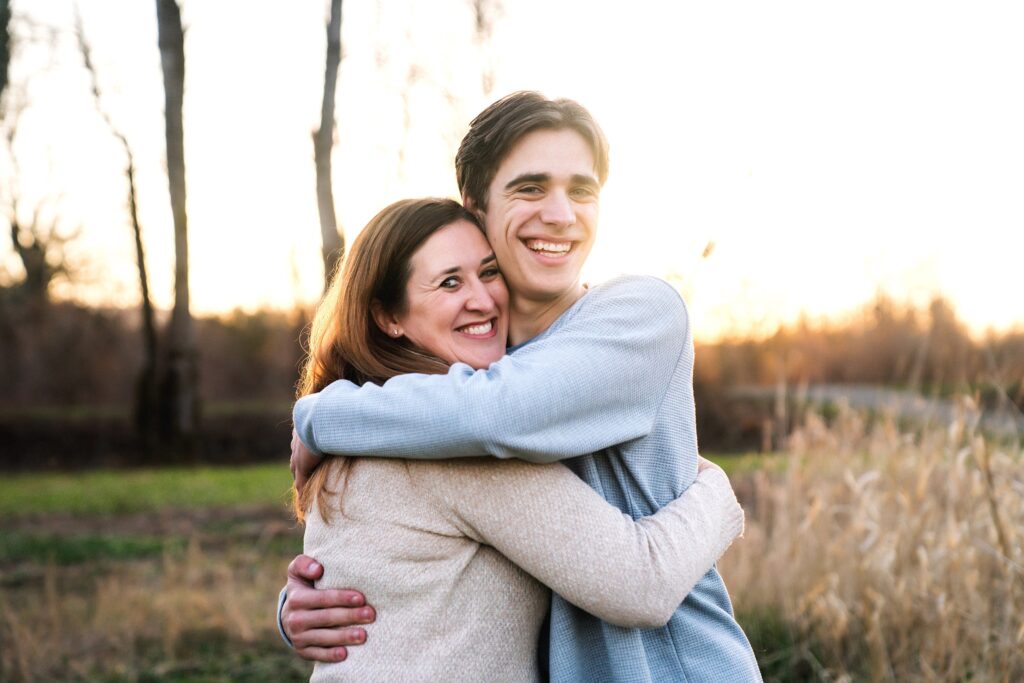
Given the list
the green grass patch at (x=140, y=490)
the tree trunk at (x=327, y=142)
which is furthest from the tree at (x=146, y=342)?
the tree trunk at (x=327, y=142)

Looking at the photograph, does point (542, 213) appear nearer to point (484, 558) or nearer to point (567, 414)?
point (567, 414)

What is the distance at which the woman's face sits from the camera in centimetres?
220

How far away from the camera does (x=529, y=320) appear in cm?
245

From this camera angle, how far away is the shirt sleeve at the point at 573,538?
5.78 ft

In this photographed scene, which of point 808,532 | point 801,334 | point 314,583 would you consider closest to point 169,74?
point 801,334

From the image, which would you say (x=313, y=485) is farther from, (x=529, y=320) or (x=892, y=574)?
(x=892, y=574)

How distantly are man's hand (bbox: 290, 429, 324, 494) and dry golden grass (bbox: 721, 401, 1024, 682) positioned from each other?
205 cm

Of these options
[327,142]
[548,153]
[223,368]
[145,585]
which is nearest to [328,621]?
[548,153]

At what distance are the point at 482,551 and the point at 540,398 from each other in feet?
1.23

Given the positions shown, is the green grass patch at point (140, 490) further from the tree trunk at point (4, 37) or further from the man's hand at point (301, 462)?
the man's hand at point (301, 462)

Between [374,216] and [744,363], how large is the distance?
15409 millimetres

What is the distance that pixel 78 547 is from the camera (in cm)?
796

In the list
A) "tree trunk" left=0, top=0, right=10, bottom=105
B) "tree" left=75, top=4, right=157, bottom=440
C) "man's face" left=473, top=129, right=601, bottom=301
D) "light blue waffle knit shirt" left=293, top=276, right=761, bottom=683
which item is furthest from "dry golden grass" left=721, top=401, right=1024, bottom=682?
"tree" left=75, top=4, right=157, bottom=440

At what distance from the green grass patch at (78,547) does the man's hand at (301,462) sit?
19.5 feet
